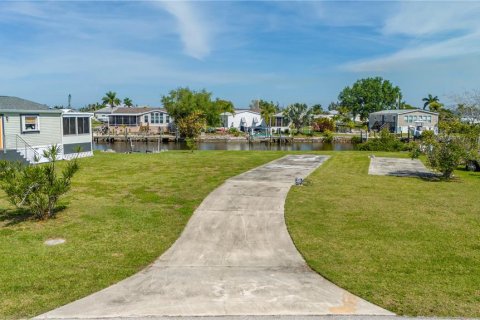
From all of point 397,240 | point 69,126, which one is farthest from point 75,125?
point 397,240

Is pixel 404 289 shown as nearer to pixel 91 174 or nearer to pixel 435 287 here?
pixel 435 287

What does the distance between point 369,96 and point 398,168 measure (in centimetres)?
8565

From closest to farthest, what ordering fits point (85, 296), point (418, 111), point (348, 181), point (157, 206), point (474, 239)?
point (85, 296)
point (474, 239)
point (157, 206)
point (348, 181)
point (418, 111)

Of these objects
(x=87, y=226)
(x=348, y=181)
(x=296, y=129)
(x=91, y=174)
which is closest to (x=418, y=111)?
(x=296, y=129)

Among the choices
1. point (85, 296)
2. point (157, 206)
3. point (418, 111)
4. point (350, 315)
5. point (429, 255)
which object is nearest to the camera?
point (350, 315)

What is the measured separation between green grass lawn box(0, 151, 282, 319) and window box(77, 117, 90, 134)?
9.00m

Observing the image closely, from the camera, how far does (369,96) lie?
332 feet

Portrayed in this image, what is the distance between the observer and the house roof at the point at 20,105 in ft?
67.7

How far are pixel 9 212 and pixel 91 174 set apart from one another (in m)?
7.13

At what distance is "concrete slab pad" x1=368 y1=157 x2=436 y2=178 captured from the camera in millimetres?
18578

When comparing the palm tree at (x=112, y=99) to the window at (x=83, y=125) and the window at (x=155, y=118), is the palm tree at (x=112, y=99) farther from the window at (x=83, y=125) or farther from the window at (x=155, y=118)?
the window at (x=83, y=125)

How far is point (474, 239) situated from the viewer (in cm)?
884

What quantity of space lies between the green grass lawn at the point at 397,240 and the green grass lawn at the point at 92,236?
3.20 metres

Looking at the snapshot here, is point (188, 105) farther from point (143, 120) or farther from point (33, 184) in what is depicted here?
point (33, 184)
